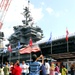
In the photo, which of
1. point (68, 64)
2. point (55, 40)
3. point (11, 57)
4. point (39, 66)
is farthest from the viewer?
point (11, 57)

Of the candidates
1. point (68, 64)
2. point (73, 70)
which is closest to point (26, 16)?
point (68, 64)

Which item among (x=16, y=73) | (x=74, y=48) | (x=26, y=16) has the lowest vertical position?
(x=16, y=73)

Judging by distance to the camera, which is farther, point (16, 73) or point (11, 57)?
point (11, 57)

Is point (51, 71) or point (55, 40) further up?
point (55, 40)

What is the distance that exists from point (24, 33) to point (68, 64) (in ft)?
304

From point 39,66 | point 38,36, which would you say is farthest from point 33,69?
point 38,36

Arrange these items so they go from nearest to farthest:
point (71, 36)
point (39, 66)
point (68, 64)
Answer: point (39, 66)
point (68, 64)
point (71, 36)

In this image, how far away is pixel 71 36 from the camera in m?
68.3

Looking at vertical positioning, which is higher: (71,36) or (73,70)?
(71,36)

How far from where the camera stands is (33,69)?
521 inches

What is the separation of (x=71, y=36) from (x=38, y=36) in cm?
5877

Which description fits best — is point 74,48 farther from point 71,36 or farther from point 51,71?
point 51,71

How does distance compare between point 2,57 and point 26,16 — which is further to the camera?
point 26,16

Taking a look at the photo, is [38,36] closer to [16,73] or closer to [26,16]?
[26,16]
